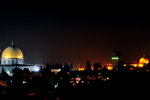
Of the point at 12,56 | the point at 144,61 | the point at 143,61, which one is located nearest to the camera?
the point at 12,56

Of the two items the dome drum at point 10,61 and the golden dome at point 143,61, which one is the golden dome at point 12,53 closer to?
the dome drum at point 10,61

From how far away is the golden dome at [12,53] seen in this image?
117 m

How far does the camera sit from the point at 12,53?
117m

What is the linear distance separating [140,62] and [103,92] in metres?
126

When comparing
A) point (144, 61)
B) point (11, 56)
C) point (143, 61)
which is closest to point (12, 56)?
point (11, 56)

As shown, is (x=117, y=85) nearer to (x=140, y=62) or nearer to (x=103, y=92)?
(x=103, y=92)

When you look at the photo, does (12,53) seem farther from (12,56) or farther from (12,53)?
(12,56)

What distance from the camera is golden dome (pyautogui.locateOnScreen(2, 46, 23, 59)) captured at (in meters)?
117

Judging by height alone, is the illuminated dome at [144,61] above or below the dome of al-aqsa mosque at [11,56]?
below

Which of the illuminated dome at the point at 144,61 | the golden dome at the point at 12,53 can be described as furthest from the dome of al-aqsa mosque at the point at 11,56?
the illuminated dome at the point at 144,61

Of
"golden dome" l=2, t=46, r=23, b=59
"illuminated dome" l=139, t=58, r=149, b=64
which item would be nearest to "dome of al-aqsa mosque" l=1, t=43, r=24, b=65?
"golden dome" l=2, t=46, r=23, b=59

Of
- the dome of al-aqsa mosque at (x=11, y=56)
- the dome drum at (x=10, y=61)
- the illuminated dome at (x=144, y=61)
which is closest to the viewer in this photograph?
the dome of al-aqsa mosque at (x=11, y=56)

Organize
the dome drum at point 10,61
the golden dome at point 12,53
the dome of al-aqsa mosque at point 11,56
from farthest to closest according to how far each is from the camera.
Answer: the dome drum at point 10,61 → the dome of al-aqsa mosque at point 11,56 → the golden dome at point 12,53

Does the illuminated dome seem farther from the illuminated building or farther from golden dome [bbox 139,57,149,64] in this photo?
the illuminated building
